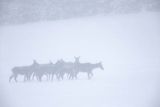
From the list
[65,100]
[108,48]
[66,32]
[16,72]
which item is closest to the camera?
[65,100]

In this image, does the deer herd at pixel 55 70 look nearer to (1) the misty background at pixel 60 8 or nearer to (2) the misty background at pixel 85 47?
(2) the misty background at pixel 85 47

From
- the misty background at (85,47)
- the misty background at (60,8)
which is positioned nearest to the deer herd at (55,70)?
the misty background at (85,47)

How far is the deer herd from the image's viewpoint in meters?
3.00

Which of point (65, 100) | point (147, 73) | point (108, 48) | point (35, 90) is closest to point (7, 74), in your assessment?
point (35, 90)

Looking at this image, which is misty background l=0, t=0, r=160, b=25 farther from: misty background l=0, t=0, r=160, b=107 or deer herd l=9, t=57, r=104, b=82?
deer herd l=9, t=57, r=104, b=82

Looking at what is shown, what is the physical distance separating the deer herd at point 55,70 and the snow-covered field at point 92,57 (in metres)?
0.08

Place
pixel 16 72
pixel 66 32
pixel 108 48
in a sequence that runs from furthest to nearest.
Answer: pixel 66 32 < pixel 108 48 < pixel 16 72

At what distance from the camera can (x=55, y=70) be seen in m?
3.01

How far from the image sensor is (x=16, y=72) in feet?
9.92

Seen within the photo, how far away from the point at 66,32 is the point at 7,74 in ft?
2.88

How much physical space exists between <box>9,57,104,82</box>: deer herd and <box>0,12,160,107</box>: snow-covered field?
0.27 ft

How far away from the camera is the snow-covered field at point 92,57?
279cm

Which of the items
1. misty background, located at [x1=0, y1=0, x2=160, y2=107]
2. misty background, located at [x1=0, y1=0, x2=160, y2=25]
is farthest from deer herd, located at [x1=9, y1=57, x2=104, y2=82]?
misty background, located at [x1=0, y1=0, x2=160, y2=25]

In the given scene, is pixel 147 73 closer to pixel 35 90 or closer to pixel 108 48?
pixel 108 48
